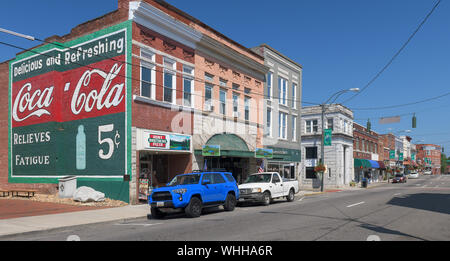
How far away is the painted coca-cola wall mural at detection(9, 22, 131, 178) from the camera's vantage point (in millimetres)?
19859

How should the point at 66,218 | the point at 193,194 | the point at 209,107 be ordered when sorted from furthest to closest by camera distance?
the point at 209,107
the point at 193,194
the point at 66,218

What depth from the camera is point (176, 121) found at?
22.0 metres

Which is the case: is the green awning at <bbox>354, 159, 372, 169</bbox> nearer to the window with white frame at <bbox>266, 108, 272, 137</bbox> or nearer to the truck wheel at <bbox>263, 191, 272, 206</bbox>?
the window with white frame at <bbox>266, 108, 272, 137</bbox>

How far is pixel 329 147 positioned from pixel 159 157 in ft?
103

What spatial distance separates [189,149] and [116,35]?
7.72 m

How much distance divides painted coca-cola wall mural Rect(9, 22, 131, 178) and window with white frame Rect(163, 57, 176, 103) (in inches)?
108

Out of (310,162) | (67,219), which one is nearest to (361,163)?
(310,162)

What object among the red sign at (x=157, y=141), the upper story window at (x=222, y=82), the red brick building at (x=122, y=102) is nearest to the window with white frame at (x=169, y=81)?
the red brick building at (x=122, y=102)

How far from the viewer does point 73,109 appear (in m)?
22.3

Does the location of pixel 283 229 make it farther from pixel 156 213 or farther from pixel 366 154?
pixel 366 154

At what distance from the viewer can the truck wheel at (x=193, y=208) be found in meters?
14.1

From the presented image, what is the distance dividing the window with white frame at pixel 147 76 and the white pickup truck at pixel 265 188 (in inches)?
282
